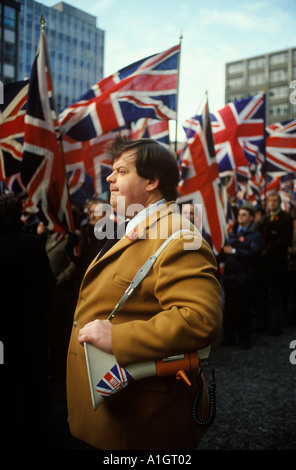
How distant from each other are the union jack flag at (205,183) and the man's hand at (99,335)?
3742 millimetres

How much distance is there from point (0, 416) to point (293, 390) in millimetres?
2904

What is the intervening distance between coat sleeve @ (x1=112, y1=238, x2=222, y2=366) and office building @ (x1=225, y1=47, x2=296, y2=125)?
9024cm

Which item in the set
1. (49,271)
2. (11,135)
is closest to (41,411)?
(49,271)

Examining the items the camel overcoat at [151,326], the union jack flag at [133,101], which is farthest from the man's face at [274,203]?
the camel overcoat at [151,326]

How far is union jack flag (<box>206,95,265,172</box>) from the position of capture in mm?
7199

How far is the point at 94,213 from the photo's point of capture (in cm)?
464

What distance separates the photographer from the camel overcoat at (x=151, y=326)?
145 cm

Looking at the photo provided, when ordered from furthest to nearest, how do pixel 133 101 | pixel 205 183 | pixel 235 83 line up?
pixel 235 83 < pixel 205 183 < pixel 133 101

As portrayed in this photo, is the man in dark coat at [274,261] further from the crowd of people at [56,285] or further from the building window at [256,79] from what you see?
the building window at [256,79]

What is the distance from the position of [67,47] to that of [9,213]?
10072 cm

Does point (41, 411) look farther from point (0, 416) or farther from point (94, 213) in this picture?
point (94, 213)

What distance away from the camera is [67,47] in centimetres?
9256

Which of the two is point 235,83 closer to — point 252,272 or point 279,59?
point 279,59

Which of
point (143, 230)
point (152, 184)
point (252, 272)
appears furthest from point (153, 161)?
point (252, 272)
